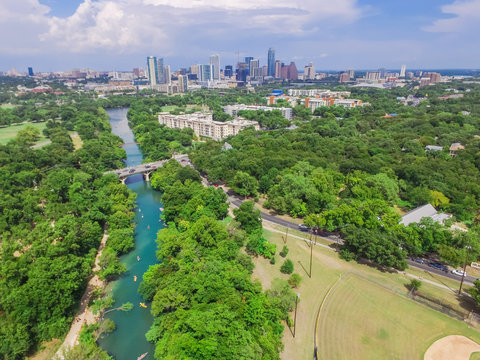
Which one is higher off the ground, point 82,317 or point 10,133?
point 10,133

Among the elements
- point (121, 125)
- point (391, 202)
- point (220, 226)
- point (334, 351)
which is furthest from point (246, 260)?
point (121, 125)

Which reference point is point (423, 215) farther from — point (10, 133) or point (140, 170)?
point (10, 133)

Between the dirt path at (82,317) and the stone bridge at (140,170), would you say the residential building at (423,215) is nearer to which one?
the dirt path at (82,317)

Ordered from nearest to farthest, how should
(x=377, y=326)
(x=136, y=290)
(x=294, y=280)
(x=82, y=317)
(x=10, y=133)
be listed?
1. (x=377, y=326)
2. (x=82, y=317)
3. (x=294, y=280)
4. (x=136, y=290)
5. (x=10, y=133)

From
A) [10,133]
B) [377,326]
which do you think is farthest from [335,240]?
[10,133]

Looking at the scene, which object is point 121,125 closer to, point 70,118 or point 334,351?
point 70,118

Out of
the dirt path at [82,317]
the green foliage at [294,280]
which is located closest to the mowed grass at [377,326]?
the green foliage at [294,280]
